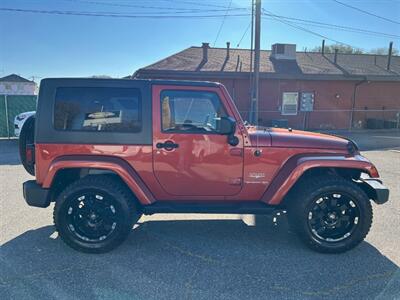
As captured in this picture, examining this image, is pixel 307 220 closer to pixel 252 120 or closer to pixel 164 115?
pixel 164 115

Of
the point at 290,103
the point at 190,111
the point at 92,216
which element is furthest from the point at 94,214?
the point at 290,103

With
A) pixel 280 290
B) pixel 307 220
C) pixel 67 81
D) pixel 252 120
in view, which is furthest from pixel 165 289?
pixel 252 120

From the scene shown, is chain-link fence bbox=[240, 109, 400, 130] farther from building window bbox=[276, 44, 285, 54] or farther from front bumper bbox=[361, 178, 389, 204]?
front bumper bbox=[361, 178, 389, 204]

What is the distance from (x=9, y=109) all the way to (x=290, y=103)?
14617 millimetres

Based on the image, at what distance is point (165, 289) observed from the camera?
9.23ft

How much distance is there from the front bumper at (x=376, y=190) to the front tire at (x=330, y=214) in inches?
5.1

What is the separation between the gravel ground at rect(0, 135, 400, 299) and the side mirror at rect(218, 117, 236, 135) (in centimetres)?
140

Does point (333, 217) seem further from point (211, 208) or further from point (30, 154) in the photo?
point (30, 154)

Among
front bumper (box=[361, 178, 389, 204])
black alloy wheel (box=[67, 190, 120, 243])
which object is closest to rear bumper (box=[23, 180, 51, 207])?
black alloy wheel (box=[67, 190, 120, 243])

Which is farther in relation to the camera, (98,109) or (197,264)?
(98,109)

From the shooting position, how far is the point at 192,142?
11.5ft

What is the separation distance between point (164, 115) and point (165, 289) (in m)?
1.83

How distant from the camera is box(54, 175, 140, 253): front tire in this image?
346 centimetres

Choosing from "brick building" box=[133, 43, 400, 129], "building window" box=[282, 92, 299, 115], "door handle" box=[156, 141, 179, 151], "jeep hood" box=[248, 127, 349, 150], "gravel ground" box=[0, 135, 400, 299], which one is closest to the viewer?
"gravel ground" box=[0, 135, 400, 299]
